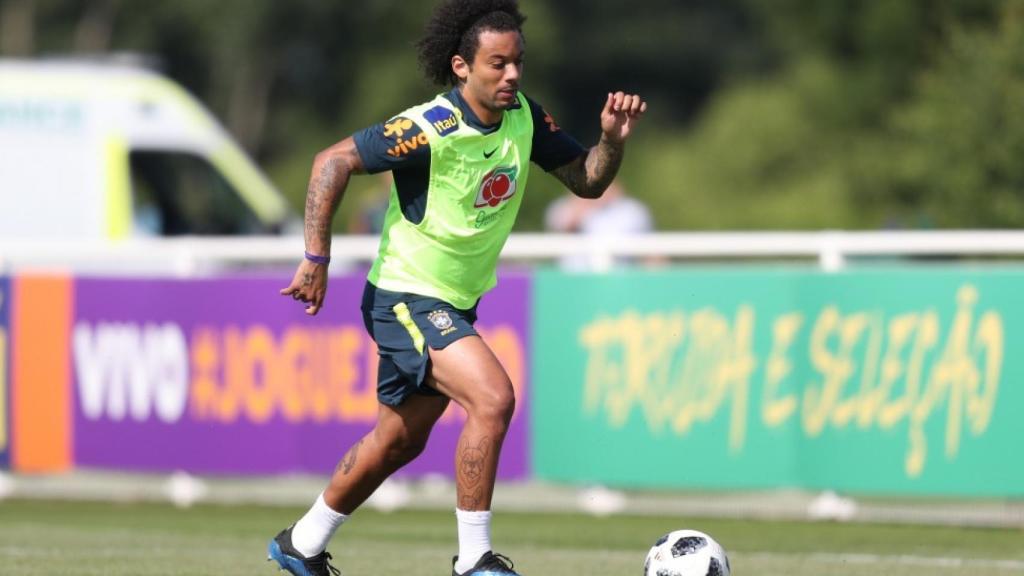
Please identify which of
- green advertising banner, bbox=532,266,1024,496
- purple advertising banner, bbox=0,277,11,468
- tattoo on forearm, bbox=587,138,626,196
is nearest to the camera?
tattoo on forearm, bbox=587,138,626,196

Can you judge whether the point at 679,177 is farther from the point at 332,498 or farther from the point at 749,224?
the point at 332,498

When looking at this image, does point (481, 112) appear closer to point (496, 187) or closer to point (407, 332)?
point (496, 187)

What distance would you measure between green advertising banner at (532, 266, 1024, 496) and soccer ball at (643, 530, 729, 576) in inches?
161

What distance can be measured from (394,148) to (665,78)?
183 feet

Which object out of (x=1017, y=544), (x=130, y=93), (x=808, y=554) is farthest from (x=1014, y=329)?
(x=130, y=93)

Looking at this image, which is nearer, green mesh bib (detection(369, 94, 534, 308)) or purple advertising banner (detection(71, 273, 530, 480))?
green mesh bib (detection(369, 94, 534, 308))

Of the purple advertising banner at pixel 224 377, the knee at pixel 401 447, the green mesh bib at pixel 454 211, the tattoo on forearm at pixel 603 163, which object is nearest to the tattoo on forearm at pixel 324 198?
the green mesh bib at pixel 454 211

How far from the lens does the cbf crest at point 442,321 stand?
8.38 metres

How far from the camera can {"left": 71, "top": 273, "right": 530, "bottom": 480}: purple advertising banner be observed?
13586mm

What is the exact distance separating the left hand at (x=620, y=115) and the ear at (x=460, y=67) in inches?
21.5

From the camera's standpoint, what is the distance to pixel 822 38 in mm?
32219

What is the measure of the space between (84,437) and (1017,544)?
6.02 metres

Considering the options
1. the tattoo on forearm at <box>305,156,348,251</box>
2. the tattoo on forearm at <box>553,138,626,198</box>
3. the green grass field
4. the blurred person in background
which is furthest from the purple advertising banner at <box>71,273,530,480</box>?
the tattoo on forearm at <box>305,156,348,251</box>

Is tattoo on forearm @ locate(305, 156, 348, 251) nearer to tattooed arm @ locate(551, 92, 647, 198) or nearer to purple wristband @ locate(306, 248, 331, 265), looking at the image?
purple wristband @ locate(306, 248, 331, 265)
